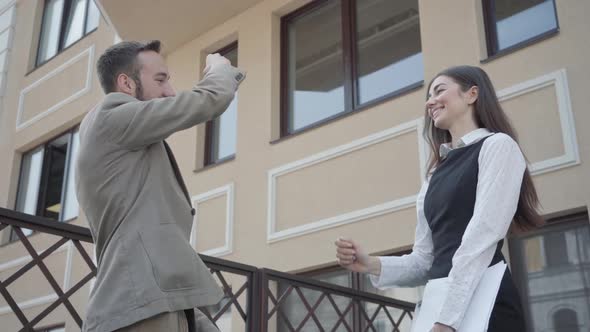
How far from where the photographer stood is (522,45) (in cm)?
507

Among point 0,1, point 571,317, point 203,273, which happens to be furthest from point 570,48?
point 0,1

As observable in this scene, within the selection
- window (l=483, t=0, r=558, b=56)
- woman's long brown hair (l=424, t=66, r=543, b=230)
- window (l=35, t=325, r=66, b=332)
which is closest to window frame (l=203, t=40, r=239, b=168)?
window (l=35, t=325, r=66, b=332)

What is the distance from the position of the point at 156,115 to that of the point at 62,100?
8.78 metres

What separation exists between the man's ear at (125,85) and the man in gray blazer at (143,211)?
0.06m

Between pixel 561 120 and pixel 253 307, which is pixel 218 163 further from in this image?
pixel 561 120

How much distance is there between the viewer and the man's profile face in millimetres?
2012

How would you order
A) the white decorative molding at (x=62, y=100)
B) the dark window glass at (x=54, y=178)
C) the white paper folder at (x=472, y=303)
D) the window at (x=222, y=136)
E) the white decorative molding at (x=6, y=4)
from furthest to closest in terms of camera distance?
the white decorative molding at (x=6, y=4)
the dark window glass at (x=54, y=178)
the white decorative molding at (x=62, y=100)
the window at (x=222, y=136)
the white paper folder at (x=472, y=303)

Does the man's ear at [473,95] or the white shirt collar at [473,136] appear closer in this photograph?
the white shirt collar at [473,136]

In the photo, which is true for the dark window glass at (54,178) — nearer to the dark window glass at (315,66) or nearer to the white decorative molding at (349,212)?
the dark window glass at (315,66)

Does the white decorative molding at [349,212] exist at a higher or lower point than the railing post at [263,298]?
higher

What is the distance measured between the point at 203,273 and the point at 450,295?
62cm

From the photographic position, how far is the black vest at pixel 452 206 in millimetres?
1835

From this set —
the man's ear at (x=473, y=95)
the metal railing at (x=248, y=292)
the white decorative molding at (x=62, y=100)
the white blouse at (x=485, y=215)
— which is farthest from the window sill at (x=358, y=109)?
the white decorative molding at (x=62, y=100)

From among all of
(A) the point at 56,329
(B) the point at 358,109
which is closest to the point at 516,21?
(B) the point at 358,109
